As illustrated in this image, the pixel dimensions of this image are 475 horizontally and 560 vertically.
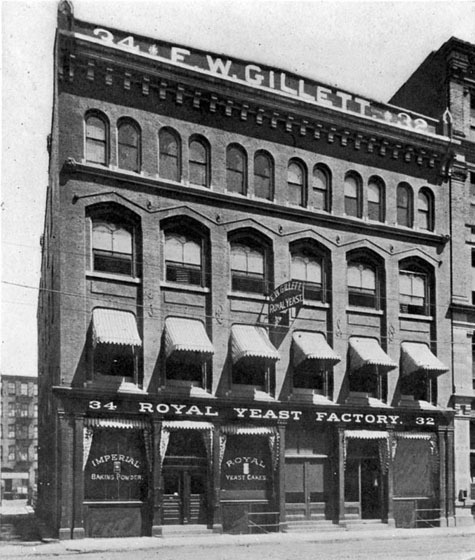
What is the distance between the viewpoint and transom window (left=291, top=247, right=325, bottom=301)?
2825 cm

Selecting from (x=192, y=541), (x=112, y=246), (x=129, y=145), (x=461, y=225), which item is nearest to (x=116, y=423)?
(x=192, y=541)

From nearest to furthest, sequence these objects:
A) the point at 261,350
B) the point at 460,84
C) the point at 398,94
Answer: the point at 261,350
the point at 460,84
the point at 398,94

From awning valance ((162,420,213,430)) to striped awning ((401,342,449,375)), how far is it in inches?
345

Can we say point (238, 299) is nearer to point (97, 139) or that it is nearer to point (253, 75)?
point (97, 139)

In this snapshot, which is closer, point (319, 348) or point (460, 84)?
point (319, 348)

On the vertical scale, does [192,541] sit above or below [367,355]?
below

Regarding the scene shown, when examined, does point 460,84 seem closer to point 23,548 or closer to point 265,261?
point 265,261

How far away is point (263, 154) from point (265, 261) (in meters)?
4.09

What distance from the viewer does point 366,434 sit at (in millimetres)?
27859

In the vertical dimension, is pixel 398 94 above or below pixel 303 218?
above

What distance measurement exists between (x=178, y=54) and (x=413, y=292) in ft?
44.4

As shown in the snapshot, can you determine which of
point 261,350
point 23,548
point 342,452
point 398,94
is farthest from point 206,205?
point 398,94

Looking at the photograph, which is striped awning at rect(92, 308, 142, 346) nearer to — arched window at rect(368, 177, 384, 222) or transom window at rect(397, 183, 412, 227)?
arched window at rect(368, 177, 384, 222)

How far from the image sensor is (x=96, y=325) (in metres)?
23.1
